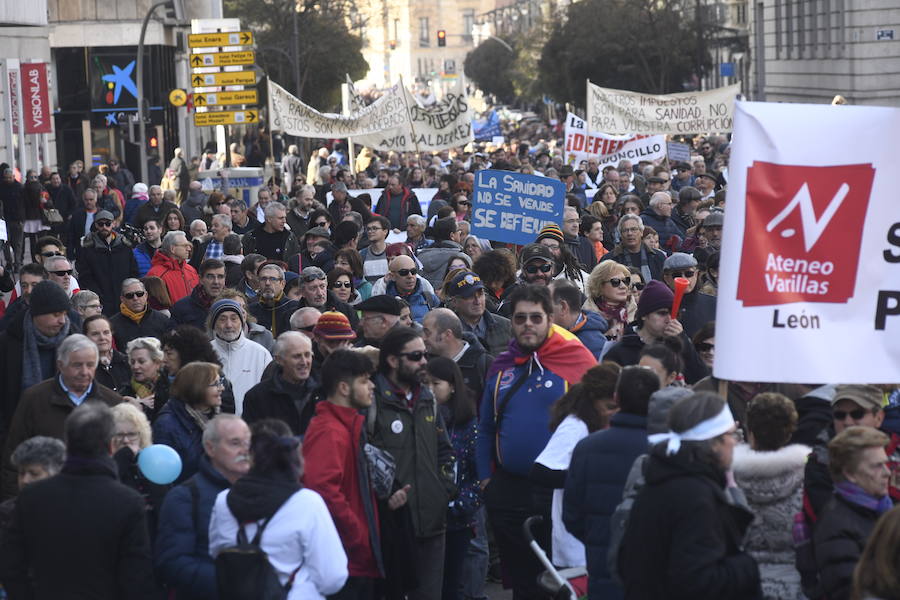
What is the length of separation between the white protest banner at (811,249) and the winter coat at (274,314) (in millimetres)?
5372

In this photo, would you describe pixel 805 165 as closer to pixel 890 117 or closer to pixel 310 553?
pixel 890 117

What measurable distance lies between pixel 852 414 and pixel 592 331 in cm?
307

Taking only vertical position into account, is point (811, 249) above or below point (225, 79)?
below

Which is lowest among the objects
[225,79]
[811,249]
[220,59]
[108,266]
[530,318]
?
[108,266]

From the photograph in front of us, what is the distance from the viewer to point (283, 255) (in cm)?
1558

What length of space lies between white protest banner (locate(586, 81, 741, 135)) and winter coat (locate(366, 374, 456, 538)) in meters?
18.5

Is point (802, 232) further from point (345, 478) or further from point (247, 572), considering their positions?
point (247, 572)

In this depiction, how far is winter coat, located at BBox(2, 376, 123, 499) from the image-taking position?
783 centimetres

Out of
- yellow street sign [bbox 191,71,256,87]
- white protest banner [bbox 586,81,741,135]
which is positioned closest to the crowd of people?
white protest banner [bbox 586,81,741,135]

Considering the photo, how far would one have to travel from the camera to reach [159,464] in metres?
6.54

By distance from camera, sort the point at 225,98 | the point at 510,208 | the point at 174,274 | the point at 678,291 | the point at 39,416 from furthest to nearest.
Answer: the point at 225,98 < the point at 510,208 < the point at 174,274 < the point at 678,291 < the point at 39,416

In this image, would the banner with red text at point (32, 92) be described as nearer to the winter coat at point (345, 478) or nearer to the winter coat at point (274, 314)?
the winter coat at point (274, 314)

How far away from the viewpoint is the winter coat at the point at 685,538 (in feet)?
17.1

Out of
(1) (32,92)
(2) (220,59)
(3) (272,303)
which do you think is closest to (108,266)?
(3) (272,303)
